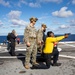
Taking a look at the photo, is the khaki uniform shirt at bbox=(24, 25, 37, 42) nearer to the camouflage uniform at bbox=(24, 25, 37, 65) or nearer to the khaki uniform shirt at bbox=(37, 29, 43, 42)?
the camouflage uniform at bbox=(24, 25, 37, 65)

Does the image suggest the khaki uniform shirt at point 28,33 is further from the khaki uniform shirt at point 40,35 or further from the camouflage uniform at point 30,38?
the khaki uniform shirt at point 40,35

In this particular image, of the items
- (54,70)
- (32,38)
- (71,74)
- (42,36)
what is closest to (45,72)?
(54,70)

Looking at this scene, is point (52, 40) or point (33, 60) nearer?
point (52, 40)

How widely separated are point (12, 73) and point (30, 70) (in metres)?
0.81

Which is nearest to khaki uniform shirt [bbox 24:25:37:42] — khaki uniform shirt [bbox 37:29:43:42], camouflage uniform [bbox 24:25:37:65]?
camouflage uniform [bbox 24:25:37:65]

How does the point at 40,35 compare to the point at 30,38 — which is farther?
the point at 40,35

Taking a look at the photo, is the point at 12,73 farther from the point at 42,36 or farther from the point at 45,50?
the point at 42,36

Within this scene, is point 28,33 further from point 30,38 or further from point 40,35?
point 40,35

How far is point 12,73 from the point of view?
7.51 m

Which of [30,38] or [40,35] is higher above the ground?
[40,35]

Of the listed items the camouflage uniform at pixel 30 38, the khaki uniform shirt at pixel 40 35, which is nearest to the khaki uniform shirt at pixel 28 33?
the camouflage uniform at pixel 30 38

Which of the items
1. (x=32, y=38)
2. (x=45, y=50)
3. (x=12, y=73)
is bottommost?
(x=12, y=73)

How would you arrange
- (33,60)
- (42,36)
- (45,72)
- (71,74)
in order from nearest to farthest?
(71,74) → (45,72) → (33,60) → (42,36)

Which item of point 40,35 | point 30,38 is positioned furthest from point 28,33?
point 40,35
